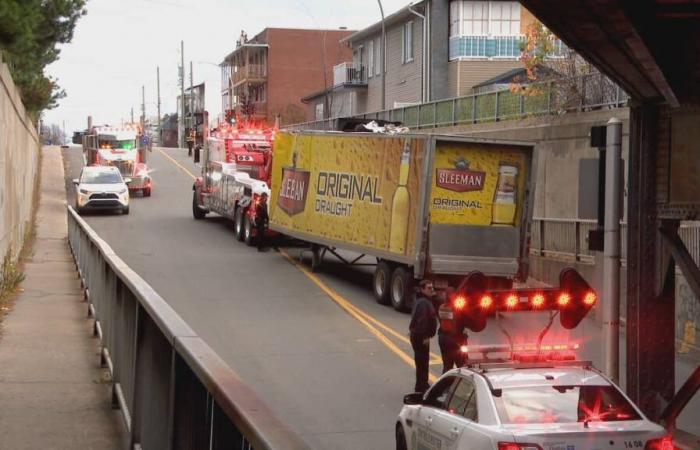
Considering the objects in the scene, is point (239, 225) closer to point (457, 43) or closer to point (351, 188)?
point (351, 188)

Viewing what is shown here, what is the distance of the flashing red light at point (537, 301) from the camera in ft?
27.6

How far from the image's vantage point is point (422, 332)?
44.2 ft

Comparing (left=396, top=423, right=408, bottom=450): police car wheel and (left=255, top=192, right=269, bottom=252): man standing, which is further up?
(left=255, top=192, right=269, bottom=252): man standing

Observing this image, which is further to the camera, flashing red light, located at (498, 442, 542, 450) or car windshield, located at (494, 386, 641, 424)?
car windshield, located at (494, 386, 641, 424)

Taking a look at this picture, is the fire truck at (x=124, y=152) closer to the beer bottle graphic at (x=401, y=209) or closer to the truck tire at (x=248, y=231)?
the truck tire at (x=248, y=231)

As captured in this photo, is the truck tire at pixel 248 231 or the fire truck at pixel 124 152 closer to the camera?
the truck tire at pixel 248 231

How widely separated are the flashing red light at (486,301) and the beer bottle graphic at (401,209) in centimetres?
1224

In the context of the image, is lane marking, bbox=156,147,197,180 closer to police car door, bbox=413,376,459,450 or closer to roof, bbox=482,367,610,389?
police car door, bbox=413,376,459,450

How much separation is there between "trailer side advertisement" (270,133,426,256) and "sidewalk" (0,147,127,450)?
6.40m

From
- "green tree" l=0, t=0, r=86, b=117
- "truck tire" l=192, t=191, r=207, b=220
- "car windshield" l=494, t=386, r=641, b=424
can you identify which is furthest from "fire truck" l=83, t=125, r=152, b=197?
"car windshield" l=494, t=386, r=641, b=424

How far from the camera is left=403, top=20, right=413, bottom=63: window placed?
5125 cm

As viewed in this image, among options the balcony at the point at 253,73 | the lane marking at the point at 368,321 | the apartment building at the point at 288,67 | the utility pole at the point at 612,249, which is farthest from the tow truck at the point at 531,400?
the balcony at the point at 253,73

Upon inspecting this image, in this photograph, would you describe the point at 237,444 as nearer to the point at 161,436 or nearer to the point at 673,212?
the point at 161,436

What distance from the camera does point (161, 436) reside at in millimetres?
5859
